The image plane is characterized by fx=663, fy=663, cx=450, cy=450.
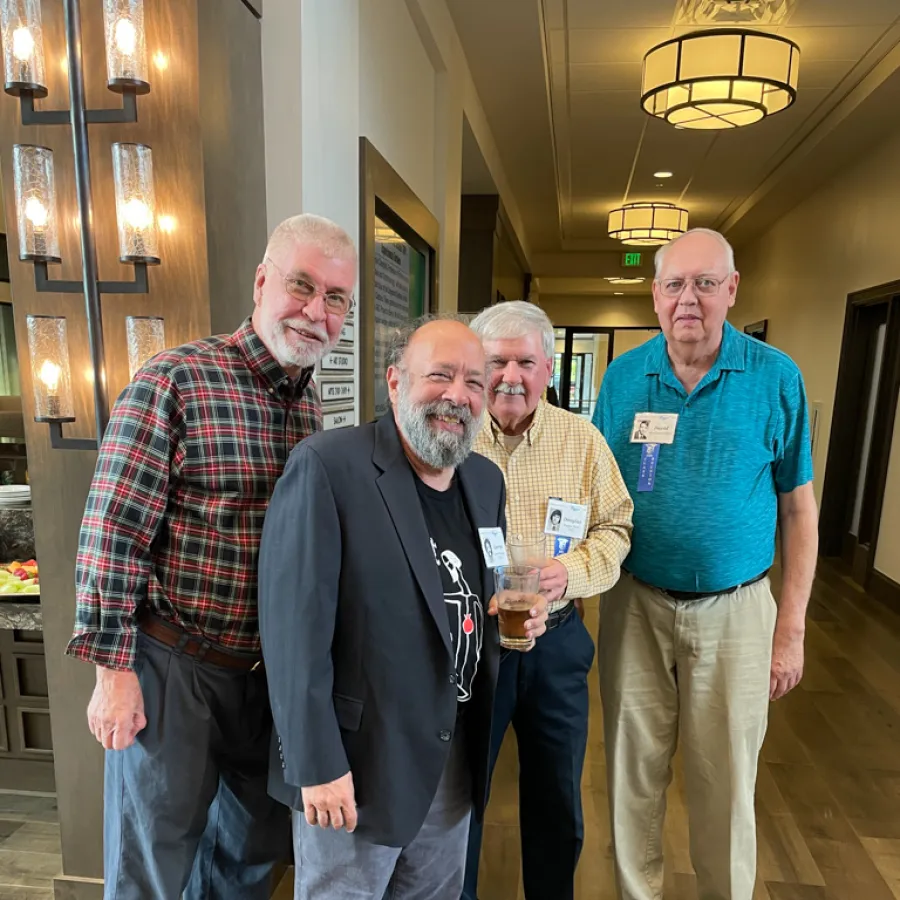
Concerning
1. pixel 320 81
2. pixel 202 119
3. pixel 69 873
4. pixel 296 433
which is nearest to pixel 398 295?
pixel 320 81

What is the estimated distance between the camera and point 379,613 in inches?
44.1

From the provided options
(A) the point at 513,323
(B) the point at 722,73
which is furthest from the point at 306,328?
(B) the point at 722,73

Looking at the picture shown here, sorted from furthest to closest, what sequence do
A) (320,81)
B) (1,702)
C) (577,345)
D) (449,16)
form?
(577,345)
(449,16)
(1,702)
(320,81)

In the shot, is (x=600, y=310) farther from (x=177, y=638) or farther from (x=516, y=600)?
(x=177, y=638)

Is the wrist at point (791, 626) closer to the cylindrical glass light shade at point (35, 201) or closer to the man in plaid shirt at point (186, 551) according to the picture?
the man in plaid shirt at point (186, 551)

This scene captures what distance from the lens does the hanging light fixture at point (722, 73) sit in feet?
10.3

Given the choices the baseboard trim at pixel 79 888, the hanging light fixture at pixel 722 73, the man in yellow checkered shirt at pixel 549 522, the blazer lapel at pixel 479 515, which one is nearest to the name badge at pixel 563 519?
the man in yellow checkered shirt at pixel 549 522

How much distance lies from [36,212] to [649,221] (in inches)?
247

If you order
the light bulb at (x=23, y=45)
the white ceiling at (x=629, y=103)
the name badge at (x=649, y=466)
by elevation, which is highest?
the white ceiling at (x=629, y=103)

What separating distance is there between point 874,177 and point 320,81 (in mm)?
5051

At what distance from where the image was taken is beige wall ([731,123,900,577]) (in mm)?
4824

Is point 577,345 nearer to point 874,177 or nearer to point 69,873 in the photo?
point 874,177

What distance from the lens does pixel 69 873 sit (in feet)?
6.14

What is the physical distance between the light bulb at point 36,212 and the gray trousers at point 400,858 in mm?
1388
